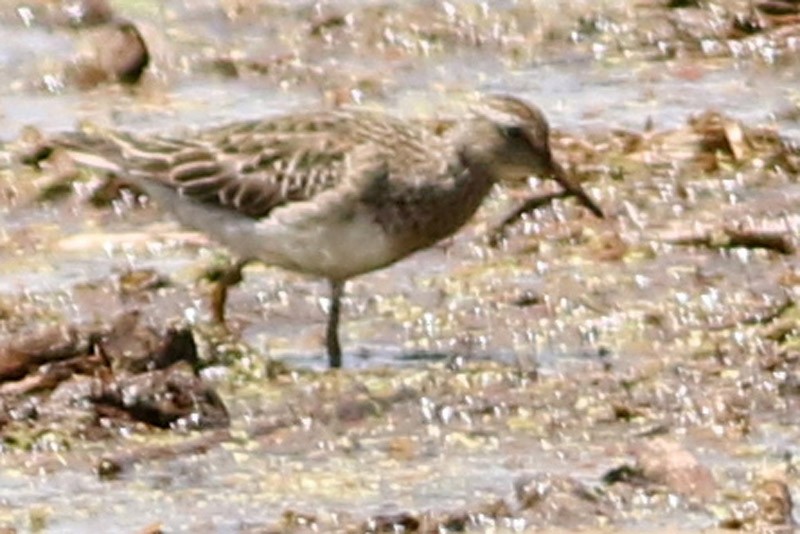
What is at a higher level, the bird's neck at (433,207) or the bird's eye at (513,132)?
the bird's eye at (513,132)

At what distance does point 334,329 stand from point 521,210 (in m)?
1.98

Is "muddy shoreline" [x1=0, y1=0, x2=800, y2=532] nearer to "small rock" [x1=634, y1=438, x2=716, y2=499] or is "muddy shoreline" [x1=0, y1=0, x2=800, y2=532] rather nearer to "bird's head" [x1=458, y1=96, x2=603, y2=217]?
"small rock" [x1=634, y1=438, x2=716, y2=499]

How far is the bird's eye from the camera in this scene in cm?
1238

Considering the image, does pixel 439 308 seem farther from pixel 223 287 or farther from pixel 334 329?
pixel 223 287

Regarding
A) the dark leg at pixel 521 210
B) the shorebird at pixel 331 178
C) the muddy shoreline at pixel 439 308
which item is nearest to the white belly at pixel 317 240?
the shorebird at pixel 331 178

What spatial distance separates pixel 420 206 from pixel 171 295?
4.06ft

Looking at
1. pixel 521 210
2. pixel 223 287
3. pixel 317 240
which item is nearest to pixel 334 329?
pixel 317 240

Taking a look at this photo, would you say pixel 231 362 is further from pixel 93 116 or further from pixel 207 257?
pixel 93 116

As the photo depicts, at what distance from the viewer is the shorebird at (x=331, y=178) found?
38.6ft

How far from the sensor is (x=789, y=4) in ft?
55.6

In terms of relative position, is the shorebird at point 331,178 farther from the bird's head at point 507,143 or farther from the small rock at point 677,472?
the small rock at point 677,472

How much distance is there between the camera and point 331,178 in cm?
1186

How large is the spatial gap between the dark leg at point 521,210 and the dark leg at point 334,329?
1.48 m

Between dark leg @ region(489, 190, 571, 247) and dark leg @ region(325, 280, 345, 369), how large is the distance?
4.86 feet
